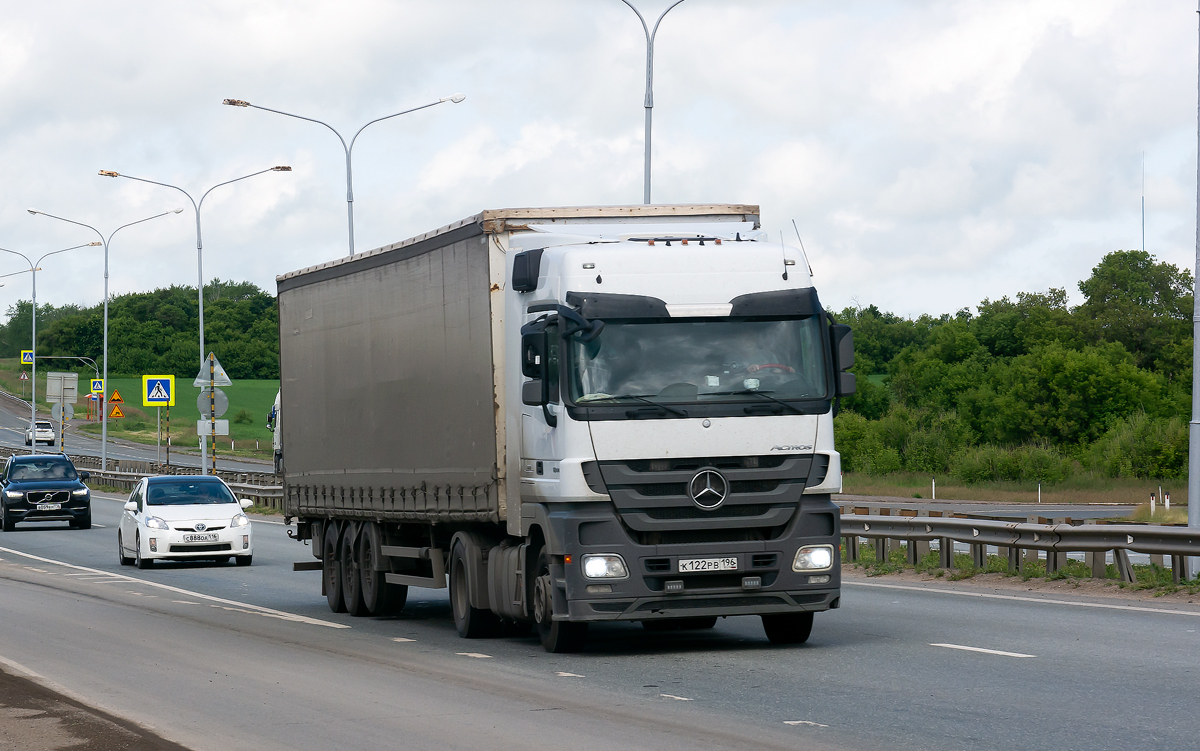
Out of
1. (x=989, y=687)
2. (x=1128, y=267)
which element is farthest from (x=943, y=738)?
(x=1128, y=267)

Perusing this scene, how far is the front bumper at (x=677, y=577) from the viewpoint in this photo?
11766 mm

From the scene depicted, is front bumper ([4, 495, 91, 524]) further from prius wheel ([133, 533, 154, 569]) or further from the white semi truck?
the white semi truck

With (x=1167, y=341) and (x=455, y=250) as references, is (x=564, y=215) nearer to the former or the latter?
(x=455, y=250)

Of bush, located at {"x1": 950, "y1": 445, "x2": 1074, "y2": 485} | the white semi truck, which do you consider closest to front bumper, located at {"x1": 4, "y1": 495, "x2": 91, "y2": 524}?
the white semi truck

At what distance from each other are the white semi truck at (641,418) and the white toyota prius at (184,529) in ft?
41.6

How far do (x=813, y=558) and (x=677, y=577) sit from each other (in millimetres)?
1107

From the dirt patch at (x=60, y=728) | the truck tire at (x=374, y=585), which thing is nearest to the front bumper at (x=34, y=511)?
the truck tire at (x=374, y=585)

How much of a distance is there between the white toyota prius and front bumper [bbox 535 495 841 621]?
14.2 meters

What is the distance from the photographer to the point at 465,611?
14.2 metres

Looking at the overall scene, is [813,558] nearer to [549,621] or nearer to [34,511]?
[549,621]

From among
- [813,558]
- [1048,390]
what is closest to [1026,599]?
[813,558]

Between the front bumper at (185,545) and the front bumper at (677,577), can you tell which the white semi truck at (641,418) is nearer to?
the front bumper at (677,577)

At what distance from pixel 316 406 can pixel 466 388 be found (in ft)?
14.8

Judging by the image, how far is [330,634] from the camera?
49.3ft
